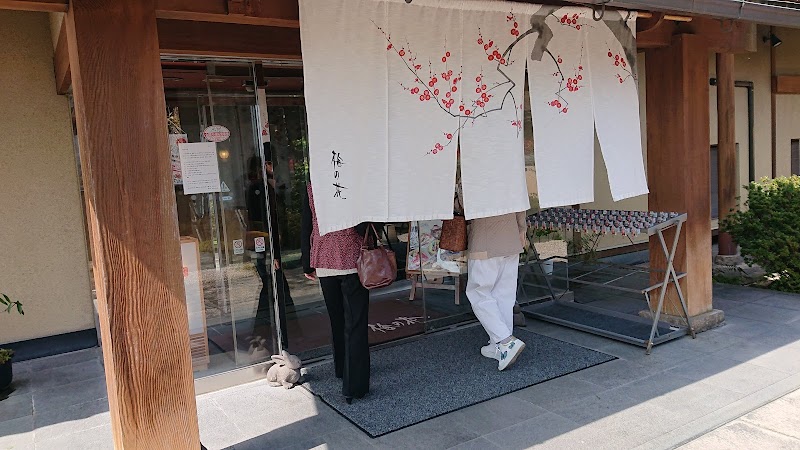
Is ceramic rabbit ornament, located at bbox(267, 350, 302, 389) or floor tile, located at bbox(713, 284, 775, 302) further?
floor tile, located at bbox(713, 284, 775, 302)

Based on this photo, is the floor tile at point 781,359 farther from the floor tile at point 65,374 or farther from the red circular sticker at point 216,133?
the floor tile at point 65,374

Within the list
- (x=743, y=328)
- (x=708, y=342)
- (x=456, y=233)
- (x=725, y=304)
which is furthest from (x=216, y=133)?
(x=725, y=304)

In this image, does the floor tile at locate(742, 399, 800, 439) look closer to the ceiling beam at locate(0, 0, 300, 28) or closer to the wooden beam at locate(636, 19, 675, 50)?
the wooden beam at locate(636, 19, 675, 50)

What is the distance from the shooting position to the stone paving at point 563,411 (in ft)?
12.6

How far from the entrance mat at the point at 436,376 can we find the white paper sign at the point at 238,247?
1218 millimetres

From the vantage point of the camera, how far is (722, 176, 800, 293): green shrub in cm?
679

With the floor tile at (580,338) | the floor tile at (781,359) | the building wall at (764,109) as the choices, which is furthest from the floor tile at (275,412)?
the building wall at (764,109)

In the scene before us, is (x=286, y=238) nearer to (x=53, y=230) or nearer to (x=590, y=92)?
(x=53, y=230)

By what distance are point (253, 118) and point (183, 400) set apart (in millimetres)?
2653

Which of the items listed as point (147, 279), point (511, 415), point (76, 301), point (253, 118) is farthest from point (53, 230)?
point (511, 415)

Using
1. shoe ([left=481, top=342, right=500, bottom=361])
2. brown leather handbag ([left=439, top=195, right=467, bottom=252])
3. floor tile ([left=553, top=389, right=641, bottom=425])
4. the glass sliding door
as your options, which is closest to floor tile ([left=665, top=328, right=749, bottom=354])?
floor tile ([left=553, top=389, right=641, bottom=425])

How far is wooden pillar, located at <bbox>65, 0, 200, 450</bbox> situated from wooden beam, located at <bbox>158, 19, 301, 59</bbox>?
1475 millimetres

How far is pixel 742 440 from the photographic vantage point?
3707mm

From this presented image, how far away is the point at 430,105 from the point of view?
405 centimetres
